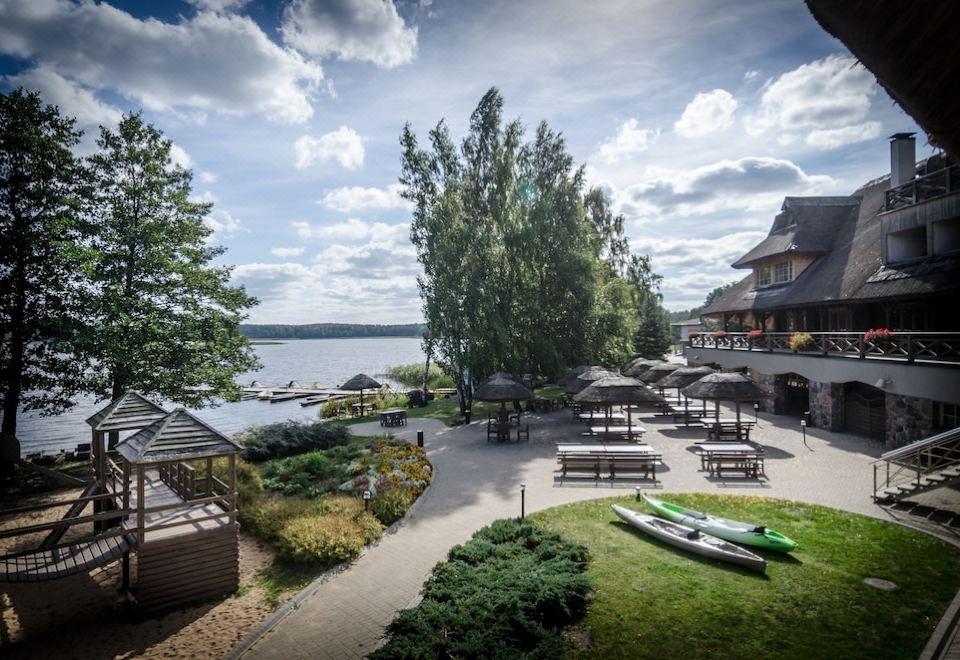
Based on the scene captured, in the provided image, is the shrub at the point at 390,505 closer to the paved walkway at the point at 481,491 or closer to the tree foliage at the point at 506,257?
the paved walkway at the point at 481,491

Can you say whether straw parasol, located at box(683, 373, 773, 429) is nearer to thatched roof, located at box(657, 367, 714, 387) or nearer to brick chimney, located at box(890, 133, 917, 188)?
thatched roof, located at box(657, 367, 714, 387)

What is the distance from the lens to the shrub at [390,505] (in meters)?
13.2

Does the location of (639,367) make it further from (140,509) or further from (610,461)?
(140,509)

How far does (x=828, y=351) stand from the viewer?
2142 centimetres

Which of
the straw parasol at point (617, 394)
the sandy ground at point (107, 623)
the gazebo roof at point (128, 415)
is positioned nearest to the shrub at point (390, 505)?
the sandy ground at point (107, 623)

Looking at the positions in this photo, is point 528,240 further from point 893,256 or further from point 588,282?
point 893,256

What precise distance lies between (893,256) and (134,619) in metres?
29.3

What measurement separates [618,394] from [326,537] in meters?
12.5

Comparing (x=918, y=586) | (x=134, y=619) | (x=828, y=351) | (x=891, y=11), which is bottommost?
(x=134, y=619)

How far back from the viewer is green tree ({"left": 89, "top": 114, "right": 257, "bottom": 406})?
60.4 feet

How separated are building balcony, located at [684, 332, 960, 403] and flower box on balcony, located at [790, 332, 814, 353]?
0.20 meters

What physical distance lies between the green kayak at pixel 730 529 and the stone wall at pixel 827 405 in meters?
15.0

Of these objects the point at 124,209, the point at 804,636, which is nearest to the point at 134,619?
the point at 804,636

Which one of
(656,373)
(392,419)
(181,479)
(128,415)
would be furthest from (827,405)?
(128,415)
